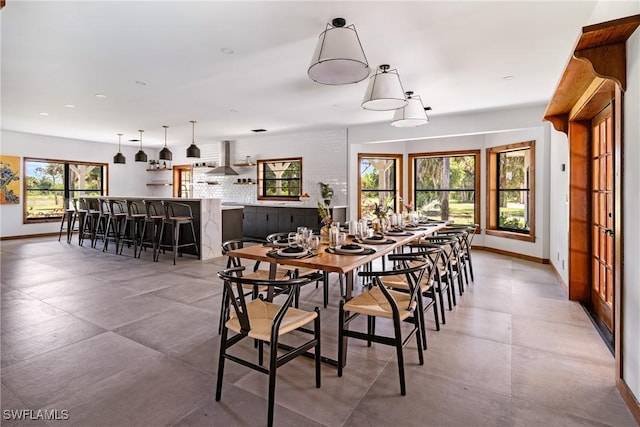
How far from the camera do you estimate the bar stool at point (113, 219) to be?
6945 millimetres

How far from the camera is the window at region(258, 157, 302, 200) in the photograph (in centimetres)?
864

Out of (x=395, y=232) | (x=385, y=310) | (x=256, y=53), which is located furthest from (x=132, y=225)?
(x=385, y=310)

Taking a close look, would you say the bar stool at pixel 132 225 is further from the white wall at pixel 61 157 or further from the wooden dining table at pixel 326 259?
the wooden dining table at pixel 326 259

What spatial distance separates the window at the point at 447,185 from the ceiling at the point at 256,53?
1640 millimetres

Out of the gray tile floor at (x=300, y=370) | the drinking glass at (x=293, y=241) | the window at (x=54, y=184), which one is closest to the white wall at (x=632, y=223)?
the gray tile floor at (x=300, y=370)

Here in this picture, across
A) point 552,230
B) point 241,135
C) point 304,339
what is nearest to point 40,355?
point 304,339

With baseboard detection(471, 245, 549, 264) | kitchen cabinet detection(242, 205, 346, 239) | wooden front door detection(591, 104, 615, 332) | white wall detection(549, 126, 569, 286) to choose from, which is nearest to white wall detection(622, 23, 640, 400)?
wooden front door detection(591, 104, 615, 332)

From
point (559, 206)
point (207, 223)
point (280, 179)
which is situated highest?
point (280, 179)

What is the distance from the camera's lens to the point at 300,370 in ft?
7.72

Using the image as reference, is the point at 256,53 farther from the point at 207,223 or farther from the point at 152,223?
the point at 152,223

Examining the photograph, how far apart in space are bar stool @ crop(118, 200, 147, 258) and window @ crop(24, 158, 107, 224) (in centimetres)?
239

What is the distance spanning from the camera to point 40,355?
8.36 ft

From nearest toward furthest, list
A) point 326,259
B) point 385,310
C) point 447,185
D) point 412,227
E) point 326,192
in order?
point 385,310 < point 326,259 < point 412,227 < point 447,185 < point 326,192

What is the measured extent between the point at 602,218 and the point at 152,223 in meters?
6.85
